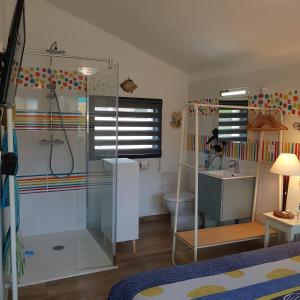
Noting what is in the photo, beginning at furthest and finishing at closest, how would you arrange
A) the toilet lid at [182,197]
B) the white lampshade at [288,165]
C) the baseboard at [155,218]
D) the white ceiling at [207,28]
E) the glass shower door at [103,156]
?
1. the baseboard at [155,218]
2. the toilet lid at [182,197]
3. the glass shower door at [103,156]
4. the white lampshade at [288,165]
5. the white ceiling at [207,28]

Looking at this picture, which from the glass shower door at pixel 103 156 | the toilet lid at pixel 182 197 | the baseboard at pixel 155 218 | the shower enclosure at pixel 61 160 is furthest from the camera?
the baseboard at pixel 155 218

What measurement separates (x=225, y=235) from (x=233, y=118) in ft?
4.72

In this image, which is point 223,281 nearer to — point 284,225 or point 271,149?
point 284,225

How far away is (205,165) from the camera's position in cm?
441

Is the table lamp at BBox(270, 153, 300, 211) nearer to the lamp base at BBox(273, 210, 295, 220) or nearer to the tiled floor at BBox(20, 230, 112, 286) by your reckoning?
the lamp base at BBox(273, 210, 295, 220)

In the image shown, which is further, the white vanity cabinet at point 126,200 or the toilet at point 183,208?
the toilet at point 183,208

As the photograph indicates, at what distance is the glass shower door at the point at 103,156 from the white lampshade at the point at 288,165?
1.61 meters

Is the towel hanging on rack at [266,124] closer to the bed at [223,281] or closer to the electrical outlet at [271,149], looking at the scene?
the electrical outlet at [271,149]

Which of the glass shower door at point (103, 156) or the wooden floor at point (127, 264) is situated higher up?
the glass shower door at point (103, 156)

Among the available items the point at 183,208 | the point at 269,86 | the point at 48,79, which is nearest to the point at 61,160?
the point at 48,79

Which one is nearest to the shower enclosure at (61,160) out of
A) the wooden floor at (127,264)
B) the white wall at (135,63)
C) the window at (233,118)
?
the white wall at (135,63)

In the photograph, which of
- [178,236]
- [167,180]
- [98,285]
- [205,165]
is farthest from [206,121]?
[98,285]

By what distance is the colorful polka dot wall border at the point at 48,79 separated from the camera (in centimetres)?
373

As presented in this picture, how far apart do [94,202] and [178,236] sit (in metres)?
1.30
